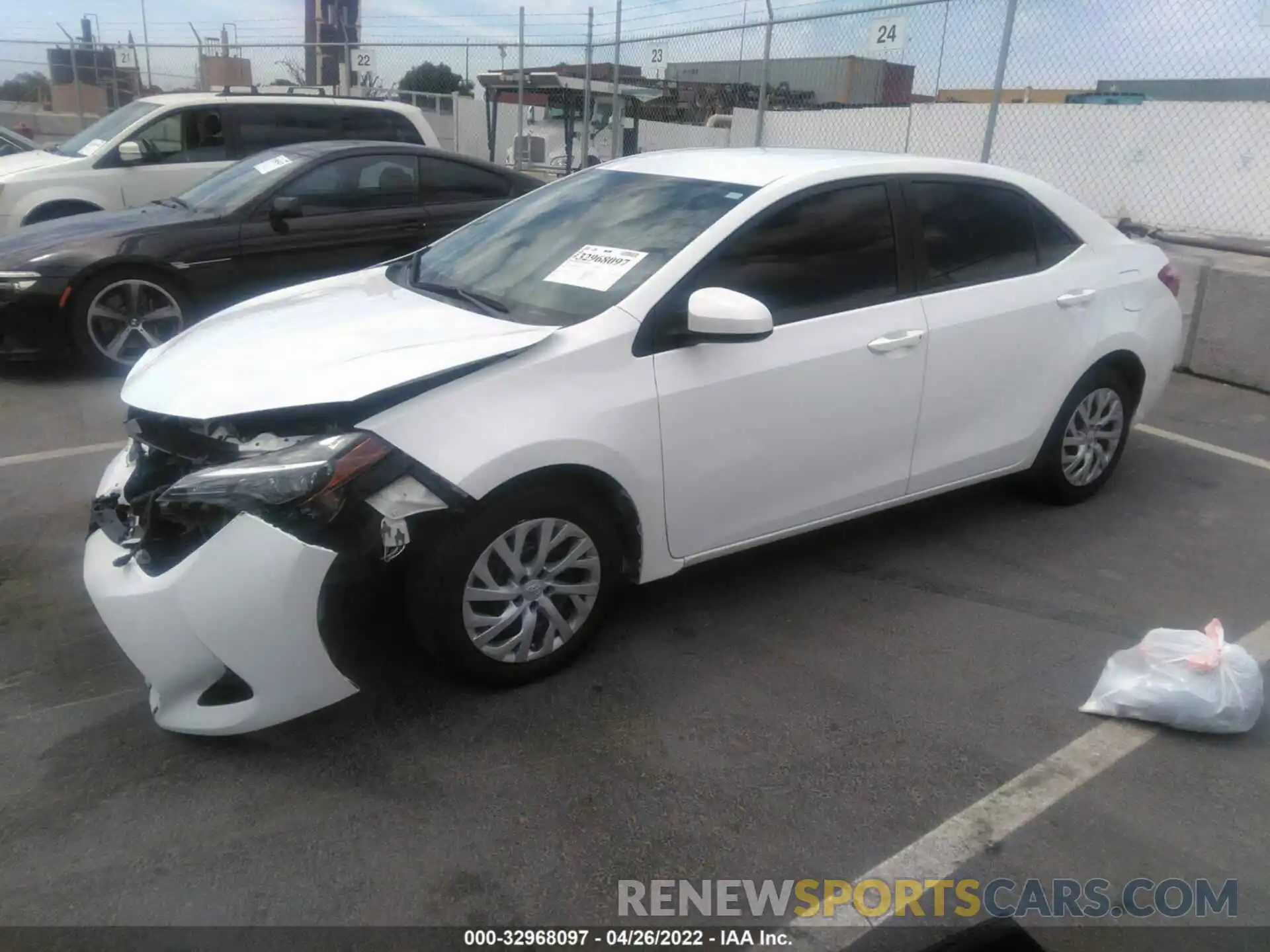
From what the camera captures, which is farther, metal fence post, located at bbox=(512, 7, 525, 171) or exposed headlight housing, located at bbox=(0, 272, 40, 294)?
metal fence post, located at bbox=(512, 7, 525, 171)

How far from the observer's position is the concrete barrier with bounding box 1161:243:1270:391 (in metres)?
7.13

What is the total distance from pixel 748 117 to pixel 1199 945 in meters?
12.4

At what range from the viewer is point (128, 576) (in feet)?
9.68

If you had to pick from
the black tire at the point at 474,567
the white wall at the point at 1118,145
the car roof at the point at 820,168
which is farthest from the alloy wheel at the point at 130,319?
the white wall at the point at 1118,145

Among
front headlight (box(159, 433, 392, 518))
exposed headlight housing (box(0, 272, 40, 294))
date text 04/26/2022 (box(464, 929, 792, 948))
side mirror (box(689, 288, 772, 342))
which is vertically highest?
side mirror (box(689, 288, 772, 342))

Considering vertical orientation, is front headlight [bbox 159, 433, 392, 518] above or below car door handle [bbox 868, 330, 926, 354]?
below

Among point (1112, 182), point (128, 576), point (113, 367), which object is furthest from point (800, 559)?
point (1112, 182)

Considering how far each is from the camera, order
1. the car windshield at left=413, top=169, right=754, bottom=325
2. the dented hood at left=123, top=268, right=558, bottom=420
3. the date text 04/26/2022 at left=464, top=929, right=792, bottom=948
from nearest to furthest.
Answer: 1. the date text 04/26/2022 at left=464, top=929, right=792, bottom=948
2. the dented hood at left=123, top=268, right=558, bottom=420
3. the car windshield at left=413, top=169, right=754, bottom=325

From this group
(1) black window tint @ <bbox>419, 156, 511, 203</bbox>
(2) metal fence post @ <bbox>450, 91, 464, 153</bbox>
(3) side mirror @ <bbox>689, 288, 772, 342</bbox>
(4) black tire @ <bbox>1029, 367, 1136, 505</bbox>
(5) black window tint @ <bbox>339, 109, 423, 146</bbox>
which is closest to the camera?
(3) side mirror @ <bbox>689, 288, 772, 342</bbox>

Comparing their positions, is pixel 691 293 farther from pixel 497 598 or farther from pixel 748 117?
pixel 748 117

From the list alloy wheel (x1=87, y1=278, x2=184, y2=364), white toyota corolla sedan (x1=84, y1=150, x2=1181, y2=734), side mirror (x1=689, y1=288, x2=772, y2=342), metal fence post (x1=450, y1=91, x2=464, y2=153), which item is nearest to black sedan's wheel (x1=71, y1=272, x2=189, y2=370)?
alloy wheel (x1=87, y1=278, x2=184, y2=364)

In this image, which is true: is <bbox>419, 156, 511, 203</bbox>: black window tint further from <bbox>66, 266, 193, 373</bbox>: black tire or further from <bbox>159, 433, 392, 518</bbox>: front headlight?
<bbox>159, 433, 392, 518</bbox>: front headlight

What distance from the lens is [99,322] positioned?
22.2ft

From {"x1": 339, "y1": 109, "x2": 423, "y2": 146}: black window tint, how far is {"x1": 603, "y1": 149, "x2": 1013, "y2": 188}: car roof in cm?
595
